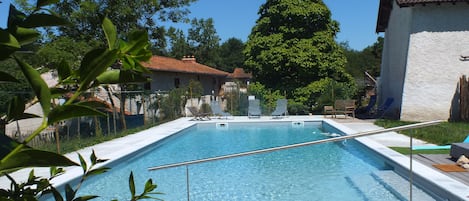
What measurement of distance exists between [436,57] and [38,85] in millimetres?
17252

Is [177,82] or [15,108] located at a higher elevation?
[177,82]

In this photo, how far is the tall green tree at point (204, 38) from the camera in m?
60.7

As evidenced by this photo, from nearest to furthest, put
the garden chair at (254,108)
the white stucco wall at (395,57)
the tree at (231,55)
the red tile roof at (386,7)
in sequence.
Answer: the red tile roof at (386,7) → the white stucco wall at (395,57) → the garden chair at (254,108) → the tree at (231,55)

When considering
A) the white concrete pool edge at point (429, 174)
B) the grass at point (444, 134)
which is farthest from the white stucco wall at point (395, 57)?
the white concrete pool edge at point (429, 174)

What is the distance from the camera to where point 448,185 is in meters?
6.07

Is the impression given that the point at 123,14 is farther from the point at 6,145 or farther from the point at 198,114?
the point at 6,145

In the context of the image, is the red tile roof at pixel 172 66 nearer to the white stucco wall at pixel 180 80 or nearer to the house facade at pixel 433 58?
the white stucco wall at pixel 180 80

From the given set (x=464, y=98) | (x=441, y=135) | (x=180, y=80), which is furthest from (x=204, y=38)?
(x=441, y=135)

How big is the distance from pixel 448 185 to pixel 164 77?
2284 cm

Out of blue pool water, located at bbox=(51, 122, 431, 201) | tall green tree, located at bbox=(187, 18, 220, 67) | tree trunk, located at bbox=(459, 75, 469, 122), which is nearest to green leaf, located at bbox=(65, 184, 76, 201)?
blue pool water, located at bbox=(51, 122, 431, 201)

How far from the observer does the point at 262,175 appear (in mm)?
8602

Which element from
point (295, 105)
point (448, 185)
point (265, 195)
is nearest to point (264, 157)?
point (265, 195)

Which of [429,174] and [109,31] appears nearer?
[109,31]

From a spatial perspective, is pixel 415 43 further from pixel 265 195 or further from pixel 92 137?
pixel 92 137
